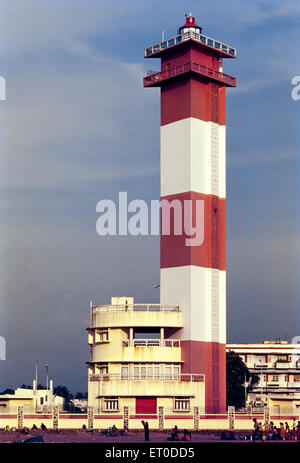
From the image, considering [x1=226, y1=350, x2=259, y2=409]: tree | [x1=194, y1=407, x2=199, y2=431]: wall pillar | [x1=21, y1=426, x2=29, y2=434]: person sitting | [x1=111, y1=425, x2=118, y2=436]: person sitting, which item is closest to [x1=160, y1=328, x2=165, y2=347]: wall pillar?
[x1=194, y1=407, x2=199, y2=431]: wall pillar

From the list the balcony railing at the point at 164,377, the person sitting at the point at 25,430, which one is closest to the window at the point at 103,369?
the balcony railing at the point at 164,377

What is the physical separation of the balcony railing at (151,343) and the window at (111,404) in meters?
6.14

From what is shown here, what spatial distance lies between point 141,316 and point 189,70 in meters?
27.8

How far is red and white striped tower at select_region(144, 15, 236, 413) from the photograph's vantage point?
10062 cm

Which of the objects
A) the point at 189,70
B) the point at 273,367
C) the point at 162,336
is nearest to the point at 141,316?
the point at 162,336

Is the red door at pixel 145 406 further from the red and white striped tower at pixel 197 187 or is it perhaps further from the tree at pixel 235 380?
the tree at pixel 235 380

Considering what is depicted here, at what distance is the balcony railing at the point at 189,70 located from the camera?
10224 centimetres

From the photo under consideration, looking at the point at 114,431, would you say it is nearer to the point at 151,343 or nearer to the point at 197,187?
the point at 151,343

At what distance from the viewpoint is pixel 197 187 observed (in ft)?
333

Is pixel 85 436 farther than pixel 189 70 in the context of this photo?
No

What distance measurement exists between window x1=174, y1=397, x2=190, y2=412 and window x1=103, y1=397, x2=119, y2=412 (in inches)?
252
